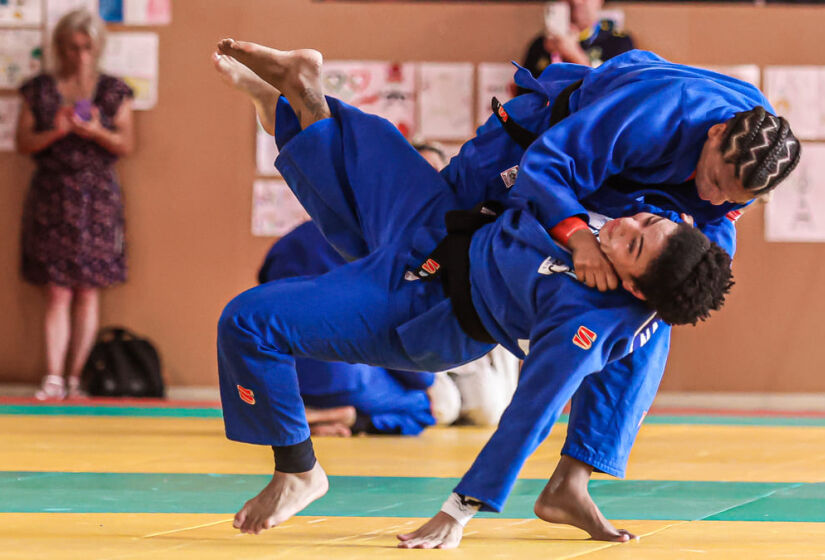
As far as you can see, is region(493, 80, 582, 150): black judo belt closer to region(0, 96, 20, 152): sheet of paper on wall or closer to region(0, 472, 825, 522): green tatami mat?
region(0, 472, 825, 522): green tatami mat

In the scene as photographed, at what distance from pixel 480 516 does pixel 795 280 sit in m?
3.77

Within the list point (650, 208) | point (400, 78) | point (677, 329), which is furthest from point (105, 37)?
point (650, 208)

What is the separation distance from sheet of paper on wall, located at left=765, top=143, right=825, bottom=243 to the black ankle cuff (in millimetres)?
4074

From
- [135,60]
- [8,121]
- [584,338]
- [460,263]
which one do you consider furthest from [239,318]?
[8,121]

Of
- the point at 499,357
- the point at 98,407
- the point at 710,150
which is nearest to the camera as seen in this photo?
the point at 710,150

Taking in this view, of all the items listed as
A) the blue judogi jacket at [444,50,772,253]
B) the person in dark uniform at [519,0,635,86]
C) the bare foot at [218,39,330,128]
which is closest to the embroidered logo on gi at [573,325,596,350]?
the blue judogi jacket at [444,50,772,253]

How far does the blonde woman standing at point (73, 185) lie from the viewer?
5383 millimetres

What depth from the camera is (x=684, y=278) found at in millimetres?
1917

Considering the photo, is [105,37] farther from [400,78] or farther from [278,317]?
[278,317]

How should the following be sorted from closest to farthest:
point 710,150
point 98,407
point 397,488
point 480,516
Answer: point 710,150 → point 480,516 → point 397,488 → point 98,407

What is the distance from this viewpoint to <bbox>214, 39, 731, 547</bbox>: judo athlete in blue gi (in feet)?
6.40

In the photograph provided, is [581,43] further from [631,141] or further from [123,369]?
[631,141]

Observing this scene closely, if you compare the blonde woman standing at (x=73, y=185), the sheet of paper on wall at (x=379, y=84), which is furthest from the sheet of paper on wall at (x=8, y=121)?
the sheet of paper on wall at (x=379, y=84)

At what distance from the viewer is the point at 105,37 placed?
5535 mm
